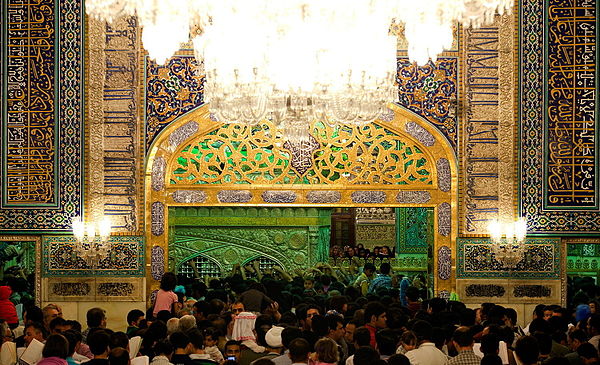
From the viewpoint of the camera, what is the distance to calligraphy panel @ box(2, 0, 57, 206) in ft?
45.3

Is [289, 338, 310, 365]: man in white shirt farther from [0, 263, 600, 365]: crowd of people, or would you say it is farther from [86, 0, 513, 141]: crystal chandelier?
[86, 0, 513, 141]: crystal chandelier

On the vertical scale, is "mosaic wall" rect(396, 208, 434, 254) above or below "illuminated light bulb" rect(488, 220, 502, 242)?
below

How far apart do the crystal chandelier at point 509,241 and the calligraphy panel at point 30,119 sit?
5815mm

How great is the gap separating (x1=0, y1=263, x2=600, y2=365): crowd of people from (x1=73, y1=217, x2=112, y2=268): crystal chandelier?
7.07 ft

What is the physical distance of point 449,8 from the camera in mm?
7969

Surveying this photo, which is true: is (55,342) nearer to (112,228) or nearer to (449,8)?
(449,8)

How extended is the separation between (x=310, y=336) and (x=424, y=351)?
0.96m

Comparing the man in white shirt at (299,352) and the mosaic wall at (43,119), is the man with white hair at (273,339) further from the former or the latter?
the mosaic wall at (43,119)

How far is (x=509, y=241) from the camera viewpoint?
13680mm

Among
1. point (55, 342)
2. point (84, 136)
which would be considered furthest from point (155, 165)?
point (55, 342)

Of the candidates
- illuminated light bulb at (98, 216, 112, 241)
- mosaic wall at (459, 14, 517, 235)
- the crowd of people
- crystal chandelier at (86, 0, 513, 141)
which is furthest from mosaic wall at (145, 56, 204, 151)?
crystal chandelier at (86, 0, 513, 141)

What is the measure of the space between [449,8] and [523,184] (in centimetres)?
620

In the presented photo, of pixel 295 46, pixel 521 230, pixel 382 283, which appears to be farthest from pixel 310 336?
pixel 521 230

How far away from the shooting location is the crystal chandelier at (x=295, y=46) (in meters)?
8.51
